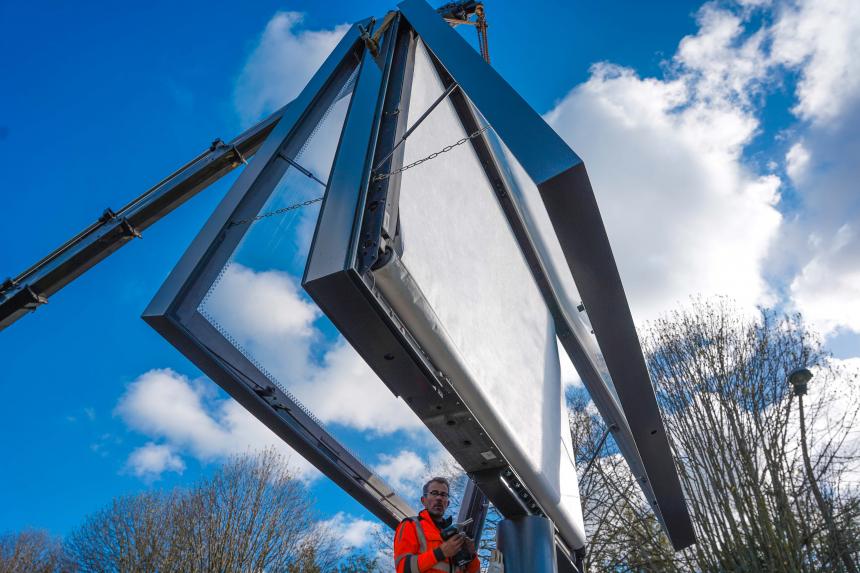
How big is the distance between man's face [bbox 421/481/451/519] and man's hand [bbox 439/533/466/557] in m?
0.40

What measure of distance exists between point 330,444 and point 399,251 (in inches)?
51.7

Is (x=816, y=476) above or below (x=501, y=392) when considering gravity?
above

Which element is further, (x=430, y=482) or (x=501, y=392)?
(x=430, y=482)

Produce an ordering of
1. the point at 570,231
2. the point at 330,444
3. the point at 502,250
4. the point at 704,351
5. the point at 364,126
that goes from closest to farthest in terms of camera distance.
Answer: the point at 570,231 → the point at 364,126 → the point at 330,444 → the point at 502,250 → the point at 704,351

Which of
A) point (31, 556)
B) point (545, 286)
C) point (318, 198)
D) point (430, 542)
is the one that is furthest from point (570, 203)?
point (31, 556)

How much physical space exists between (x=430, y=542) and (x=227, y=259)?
1.75 meters

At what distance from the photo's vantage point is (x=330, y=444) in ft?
9.64

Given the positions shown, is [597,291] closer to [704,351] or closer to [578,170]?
[578,170]

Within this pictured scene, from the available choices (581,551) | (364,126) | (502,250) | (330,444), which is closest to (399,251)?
(364,126)

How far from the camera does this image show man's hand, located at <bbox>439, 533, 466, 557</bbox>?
2.63m

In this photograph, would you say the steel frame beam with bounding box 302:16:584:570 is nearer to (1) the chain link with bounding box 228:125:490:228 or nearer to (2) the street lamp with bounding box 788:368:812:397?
(1) the chain link with bounding box 228:125:490:228

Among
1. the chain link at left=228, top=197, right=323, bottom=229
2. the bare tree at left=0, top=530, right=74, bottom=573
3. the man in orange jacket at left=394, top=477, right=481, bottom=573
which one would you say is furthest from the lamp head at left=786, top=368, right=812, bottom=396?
the bare tree at left=0, top=530, right=74, bottom=573

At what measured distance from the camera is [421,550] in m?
2.85

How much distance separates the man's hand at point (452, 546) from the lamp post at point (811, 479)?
26.0ft
